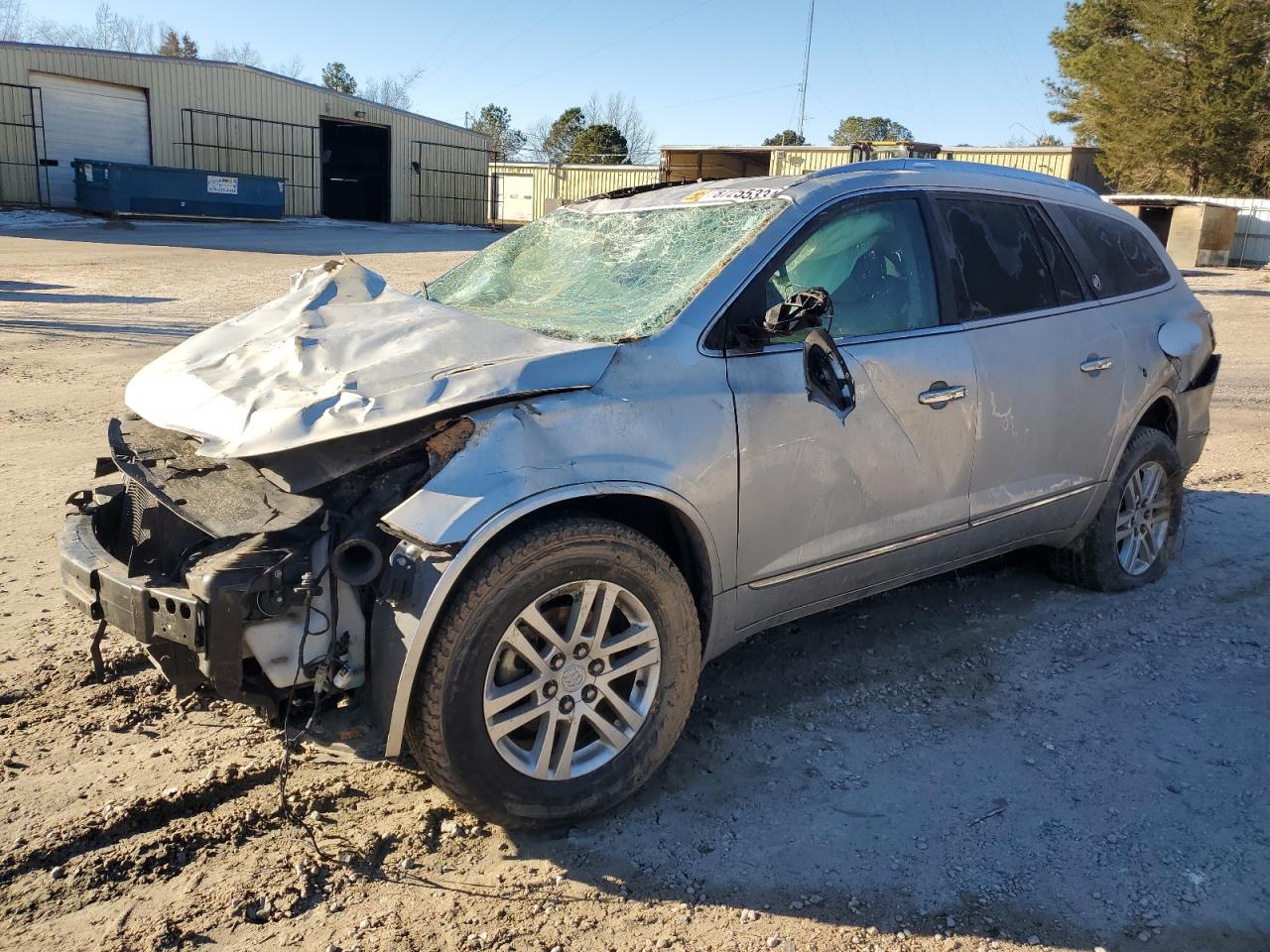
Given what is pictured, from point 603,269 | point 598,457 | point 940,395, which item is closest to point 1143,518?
point 940,395

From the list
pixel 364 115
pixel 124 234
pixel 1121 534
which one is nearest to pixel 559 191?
pixel 364 115

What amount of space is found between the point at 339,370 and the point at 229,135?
1414 inches

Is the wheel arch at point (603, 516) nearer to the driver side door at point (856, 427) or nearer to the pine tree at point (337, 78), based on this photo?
the driver side door at point (856, 427)

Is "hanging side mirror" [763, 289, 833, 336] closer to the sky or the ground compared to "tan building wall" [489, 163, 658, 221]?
closer to the ground

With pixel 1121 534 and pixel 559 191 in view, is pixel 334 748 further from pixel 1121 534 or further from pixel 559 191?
pixel 559 191

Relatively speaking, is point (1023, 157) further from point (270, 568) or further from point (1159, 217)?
point (270, 568)

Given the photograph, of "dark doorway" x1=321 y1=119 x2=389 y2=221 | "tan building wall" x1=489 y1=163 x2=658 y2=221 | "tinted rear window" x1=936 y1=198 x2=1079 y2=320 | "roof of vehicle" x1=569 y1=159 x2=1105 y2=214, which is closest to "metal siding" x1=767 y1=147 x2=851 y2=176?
"tan building wall" x1=489 y1=163 x2=658 y2=221

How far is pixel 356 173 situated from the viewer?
40.7 m

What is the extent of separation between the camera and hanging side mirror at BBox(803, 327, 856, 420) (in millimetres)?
3447

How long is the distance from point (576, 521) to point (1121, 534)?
10.8 ft

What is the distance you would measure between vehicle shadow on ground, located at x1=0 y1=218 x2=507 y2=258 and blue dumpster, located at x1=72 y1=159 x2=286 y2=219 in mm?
441

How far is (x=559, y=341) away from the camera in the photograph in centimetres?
324

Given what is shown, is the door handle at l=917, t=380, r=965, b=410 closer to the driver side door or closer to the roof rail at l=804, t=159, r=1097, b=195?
A: the driver side door

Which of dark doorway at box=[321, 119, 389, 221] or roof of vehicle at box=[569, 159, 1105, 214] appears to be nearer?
roof of vehicle at box=[569, 159, 1105, 214]
